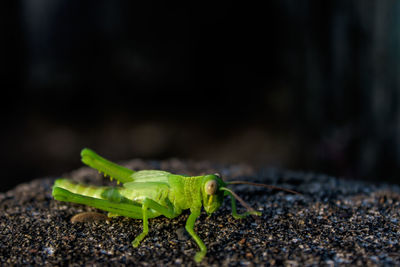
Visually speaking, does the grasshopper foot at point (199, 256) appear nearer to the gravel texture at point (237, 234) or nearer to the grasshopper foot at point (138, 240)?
the gravel texture at point (237, 234)

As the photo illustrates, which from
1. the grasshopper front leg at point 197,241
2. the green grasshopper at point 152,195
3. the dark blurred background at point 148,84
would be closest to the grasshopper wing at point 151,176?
the green grasshopper at point 152,195

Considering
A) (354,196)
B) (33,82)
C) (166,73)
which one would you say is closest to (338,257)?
(354,196)

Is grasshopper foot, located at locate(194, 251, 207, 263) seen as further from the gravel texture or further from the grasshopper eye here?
the grasshopper eye

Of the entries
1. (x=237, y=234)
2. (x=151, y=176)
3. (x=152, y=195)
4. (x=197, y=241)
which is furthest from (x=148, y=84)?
(x=197, y=241)

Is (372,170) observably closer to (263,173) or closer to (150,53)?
(263,173)

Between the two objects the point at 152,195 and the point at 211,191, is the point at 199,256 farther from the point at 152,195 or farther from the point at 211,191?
the point at 152,195

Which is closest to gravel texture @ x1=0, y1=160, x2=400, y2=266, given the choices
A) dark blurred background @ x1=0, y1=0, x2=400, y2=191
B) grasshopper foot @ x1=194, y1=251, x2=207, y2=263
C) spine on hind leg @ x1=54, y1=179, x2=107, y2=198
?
grasshopper foot @ x1=194, y1=251, x2=207, y2=263
